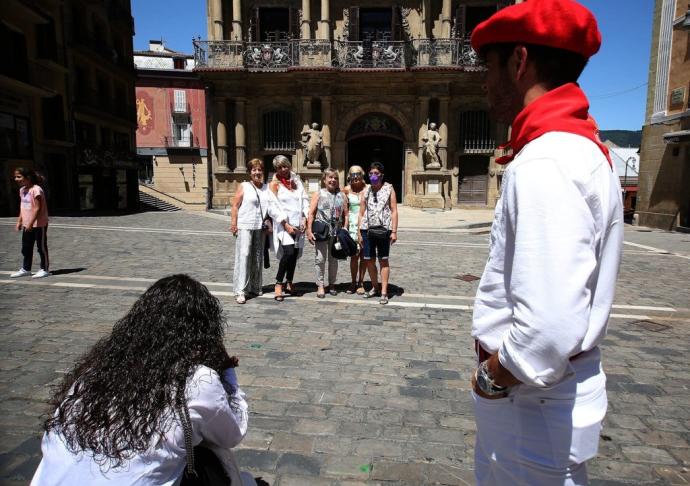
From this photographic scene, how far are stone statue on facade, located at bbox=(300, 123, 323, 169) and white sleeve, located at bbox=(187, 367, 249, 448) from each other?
73.8 ft

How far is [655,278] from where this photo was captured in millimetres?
8805

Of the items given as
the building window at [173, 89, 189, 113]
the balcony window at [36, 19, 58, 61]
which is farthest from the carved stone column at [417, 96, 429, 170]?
the building window at [173, 89, 189, 113]

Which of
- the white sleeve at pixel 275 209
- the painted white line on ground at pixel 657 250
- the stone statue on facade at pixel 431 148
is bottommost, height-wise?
the painted white line on ground at pixel 657 250

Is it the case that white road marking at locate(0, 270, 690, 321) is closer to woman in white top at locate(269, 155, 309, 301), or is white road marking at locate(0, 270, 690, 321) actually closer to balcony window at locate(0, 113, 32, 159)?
woman in white top at locate(269, 155, 309, 301)

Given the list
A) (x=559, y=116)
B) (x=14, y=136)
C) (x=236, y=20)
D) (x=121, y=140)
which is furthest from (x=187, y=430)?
(x=121, y=140)

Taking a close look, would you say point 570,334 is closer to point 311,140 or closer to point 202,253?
point 202,253

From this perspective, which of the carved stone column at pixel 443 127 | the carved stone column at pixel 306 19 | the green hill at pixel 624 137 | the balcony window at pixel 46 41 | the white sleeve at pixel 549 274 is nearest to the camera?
the white sleeve at pixel 549 274

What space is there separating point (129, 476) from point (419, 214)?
20.7 m

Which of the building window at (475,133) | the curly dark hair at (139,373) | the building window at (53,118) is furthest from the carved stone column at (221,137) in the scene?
the curly dark hair at (139,373)

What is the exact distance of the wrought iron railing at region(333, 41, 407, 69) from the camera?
2434cm

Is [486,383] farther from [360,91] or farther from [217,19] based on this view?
[217,19]

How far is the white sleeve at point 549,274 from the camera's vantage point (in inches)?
45.4

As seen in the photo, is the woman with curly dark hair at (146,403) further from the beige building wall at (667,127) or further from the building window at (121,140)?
the building window at (121,140)

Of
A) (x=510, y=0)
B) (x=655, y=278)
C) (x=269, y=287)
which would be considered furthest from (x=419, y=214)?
(x=269, y=287)
